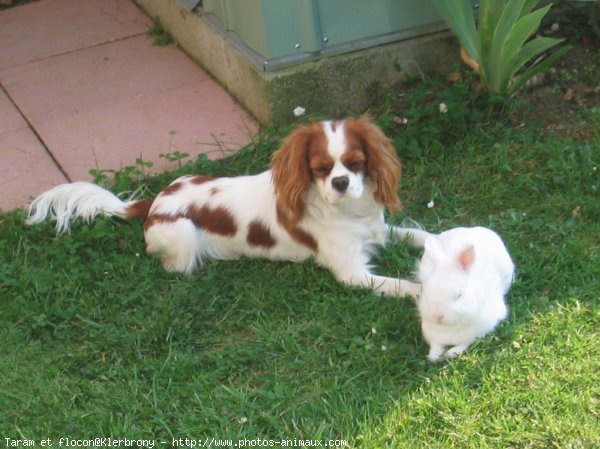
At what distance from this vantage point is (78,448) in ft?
11.8

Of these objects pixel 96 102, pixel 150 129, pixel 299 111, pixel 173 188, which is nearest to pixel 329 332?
pixel 173 188

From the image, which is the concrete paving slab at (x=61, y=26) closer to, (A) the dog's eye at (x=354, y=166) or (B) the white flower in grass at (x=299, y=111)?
(B) the white flower in grass at (x=299, y=111)

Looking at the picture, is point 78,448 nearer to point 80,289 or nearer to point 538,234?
point 80,289

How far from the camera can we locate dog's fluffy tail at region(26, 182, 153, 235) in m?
4.86

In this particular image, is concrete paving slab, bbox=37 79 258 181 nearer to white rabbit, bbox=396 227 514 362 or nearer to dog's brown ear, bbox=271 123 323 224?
dog's brown ear, bbox=271 123 323 224

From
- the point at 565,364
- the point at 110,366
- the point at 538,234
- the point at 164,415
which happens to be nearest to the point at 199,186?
the point at 110,366

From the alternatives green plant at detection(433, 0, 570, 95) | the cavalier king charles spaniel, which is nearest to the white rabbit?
the cavalier king charles spaniel

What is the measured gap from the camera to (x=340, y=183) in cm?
405

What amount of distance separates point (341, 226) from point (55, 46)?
3.47 m

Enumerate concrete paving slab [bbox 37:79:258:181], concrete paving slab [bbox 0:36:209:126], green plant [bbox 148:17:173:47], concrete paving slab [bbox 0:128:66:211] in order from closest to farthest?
concrete paving slab [bbox 0:128:66:211]
concrete paving slab [bbox 37:79:258:181]
concrete paving slab [bbox 0:36:209:126]
green plant [bbox 148:17:173:47]

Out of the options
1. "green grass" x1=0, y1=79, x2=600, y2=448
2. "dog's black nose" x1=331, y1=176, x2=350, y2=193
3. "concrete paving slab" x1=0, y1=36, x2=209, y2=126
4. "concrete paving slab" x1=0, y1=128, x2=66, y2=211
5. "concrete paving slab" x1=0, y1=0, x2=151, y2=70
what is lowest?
"concrete paving slab" x1=0, y1=0, x2=151, y2=70

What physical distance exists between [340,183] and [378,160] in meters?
0.24

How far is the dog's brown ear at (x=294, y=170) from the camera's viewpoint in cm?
413

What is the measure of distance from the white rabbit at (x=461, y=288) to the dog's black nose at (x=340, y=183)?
19.4 inches
